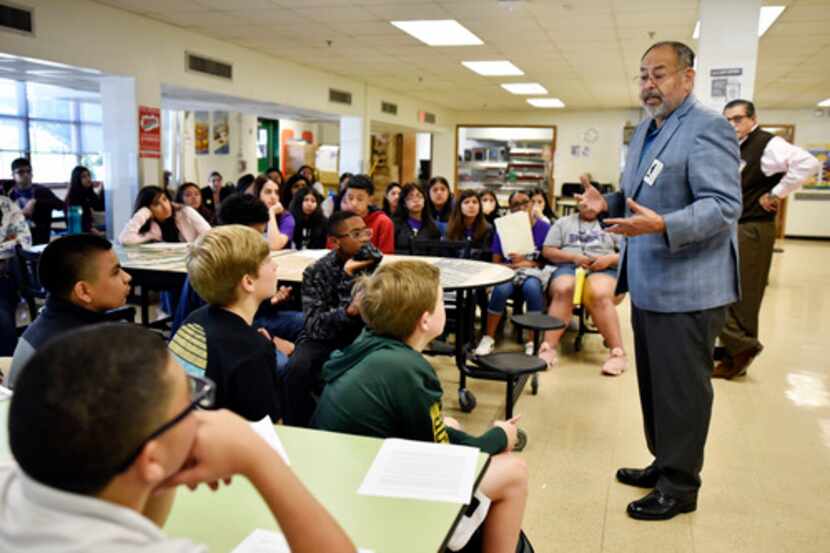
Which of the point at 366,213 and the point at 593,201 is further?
the point at 366,213

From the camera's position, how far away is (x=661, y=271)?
238 cm

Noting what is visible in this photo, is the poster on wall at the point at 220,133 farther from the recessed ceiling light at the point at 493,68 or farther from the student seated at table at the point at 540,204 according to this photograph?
the student seated at table at the point at 540,204

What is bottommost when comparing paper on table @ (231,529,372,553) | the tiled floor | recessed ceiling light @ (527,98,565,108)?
the tiled floor

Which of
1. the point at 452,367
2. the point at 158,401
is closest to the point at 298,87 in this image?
the point at 452,367

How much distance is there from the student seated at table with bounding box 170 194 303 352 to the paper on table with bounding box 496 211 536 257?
5.92 ft

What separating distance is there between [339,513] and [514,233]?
3981 millimetres

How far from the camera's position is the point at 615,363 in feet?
14.7

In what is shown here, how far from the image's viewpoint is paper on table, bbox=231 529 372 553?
1.05 m

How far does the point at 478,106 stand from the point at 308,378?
501 inches

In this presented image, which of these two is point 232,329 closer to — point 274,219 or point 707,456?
point 707,456

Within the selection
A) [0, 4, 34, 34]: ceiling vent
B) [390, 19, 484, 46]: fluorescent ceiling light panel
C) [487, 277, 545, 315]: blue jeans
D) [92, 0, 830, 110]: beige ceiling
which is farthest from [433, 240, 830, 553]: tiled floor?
[0, 4, 34, 34]: ceiling vent

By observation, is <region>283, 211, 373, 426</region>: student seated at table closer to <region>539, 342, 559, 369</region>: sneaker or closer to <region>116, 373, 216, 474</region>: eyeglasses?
<region>539, 342, 559, 369</region>: sneaker

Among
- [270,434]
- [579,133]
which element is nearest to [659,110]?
[270,434]

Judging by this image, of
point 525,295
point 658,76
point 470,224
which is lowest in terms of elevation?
point 525,295
